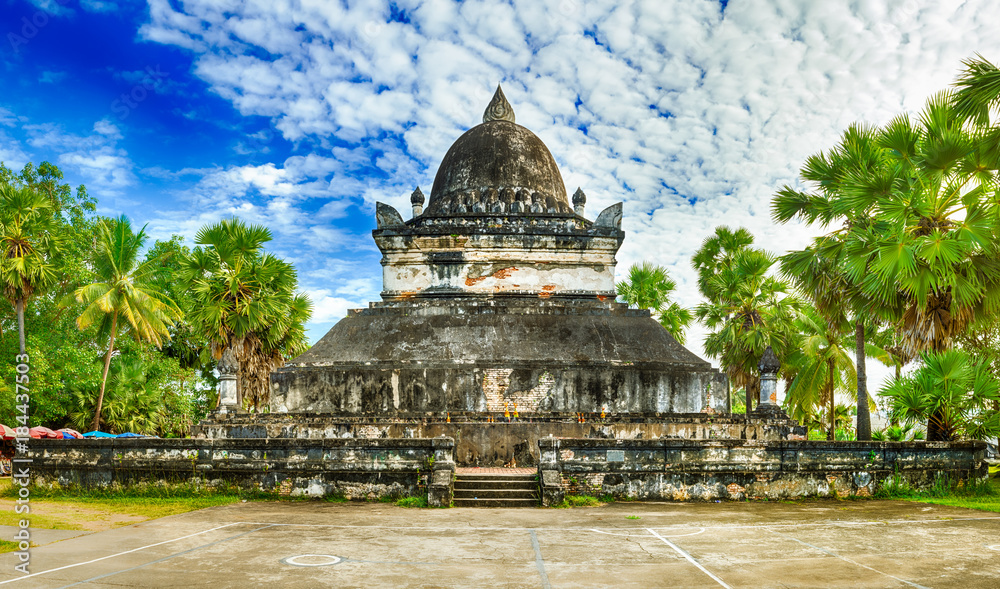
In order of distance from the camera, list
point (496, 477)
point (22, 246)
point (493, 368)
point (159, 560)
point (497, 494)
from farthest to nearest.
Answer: point (22, 246) < point (493, 368) < point (496, 477) < point (497, 494) < point (159, 560)

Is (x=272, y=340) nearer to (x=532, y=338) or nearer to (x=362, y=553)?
(x=532, y=338)

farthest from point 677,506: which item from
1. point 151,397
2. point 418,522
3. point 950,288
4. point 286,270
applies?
point 151,397

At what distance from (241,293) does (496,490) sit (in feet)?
38.7

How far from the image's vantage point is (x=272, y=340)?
21141mm

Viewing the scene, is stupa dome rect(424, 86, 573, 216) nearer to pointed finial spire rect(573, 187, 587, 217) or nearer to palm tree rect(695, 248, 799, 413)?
pointed finial spire rect(573, 187, 587, 217)

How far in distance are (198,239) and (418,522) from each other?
14.3 meters

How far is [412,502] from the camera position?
1072 cm

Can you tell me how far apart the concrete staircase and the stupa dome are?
37.0 feet

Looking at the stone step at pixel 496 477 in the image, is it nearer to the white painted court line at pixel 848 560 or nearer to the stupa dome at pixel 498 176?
the white painted court line at pixel 848 560

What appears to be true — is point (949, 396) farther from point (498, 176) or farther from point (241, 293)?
point (241, 293)

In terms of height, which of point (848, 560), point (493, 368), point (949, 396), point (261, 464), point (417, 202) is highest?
point (417, 202)

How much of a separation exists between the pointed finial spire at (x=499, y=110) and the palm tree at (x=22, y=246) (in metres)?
15.1

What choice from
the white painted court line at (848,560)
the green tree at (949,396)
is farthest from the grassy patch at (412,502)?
the green tree at (949,396)

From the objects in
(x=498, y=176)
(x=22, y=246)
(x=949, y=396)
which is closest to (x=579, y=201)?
(x=498, y=176)
